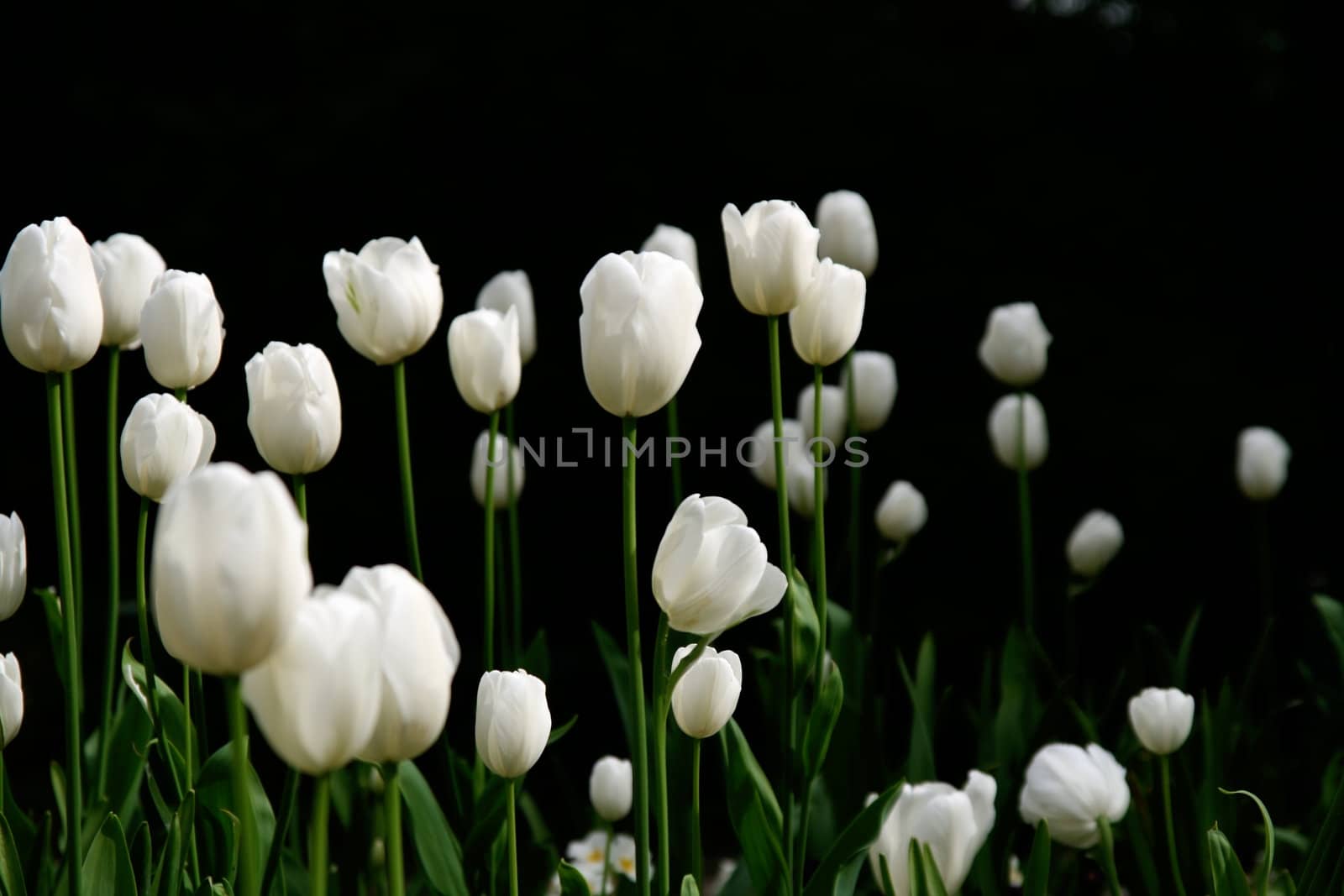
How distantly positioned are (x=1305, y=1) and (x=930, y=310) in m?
1.02

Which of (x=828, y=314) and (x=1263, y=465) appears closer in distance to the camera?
(x=828, y=314)

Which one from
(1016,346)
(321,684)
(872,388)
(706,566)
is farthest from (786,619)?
(1016,346)

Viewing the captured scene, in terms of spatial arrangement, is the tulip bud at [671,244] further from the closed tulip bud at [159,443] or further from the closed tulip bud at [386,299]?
the closed tulip bud at [159,443]

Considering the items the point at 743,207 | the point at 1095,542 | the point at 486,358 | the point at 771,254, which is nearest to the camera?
the point at 771,254

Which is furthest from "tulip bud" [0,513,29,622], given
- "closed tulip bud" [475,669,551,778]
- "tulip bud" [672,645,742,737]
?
"tulip bud" [672,645,742,737]

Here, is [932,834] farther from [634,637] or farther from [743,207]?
[743,207]

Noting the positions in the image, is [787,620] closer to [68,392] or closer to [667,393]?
[667,393]

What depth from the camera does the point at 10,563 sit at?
1.02m

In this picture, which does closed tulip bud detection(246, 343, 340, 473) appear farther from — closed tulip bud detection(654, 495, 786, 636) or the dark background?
the dark background

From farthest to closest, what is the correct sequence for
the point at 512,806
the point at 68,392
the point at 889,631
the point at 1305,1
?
1. the point at 1305,1
2. the point at 889,631
3. the point at 68,392
4. the point at 512,806

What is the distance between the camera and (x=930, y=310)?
8.81ft

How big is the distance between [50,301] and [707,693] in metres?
0.56

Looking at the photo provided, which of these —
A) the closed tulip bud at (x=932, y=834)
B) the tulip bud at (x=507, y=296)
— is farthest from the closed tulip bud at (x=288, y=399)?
the tulip bud at (x=507, y=296)

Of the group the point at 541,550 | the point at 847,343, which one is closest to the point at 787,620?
the point at 847,343
